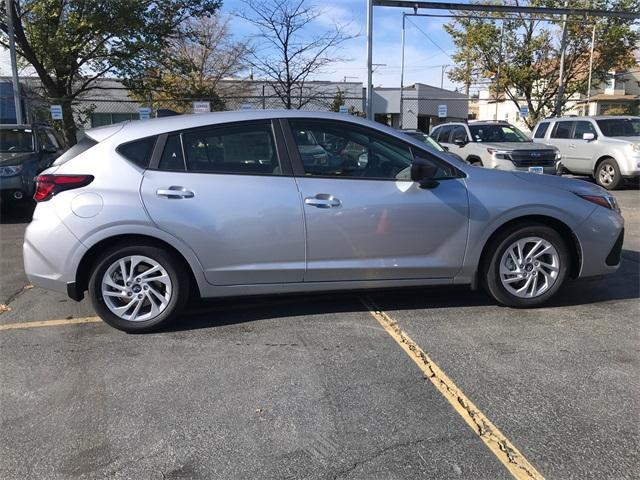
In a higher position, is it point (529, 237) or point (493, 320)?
point (529, 237)

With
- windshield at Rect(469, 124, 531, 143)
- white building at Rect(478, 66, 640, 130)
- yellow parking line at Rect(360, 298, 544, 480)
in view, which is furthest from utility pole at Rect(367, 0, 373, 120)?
white building at Rect(478, 66, 640, 130)

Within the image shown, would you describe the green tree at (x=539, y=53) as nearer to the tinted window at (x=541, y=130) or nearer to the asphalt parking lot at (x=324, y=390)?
the tinted window at (x=541, y=130)

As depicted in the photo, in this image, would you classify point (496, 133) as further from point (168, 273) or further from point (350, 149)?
point (168, 273)

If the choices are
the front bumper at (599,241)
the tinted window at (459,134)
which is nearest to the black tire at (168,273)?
the front bumper at (599,241)

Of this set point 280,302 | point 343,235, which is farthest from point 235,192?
point 280,302

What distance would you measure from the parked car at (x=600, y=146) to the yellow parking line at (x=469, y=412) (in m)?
10.8

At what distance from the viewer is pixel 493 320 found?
4430mm

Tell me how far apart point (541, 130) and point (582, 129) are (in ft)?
5.08

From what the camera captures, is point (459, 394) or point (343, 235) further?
point (343, 235)

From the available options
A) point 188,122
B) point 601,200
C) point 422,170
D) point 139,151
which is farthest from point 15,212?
point 601,200

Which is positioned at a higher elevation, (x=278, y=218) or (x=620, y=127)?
(x=620, y=127)

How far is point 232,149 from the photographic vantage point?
4.30m

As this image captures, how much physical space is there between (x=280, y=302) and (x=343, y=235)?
3.43 ft

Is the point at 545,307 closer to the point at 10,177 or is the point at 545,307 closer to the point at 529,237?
the point at 529,237
